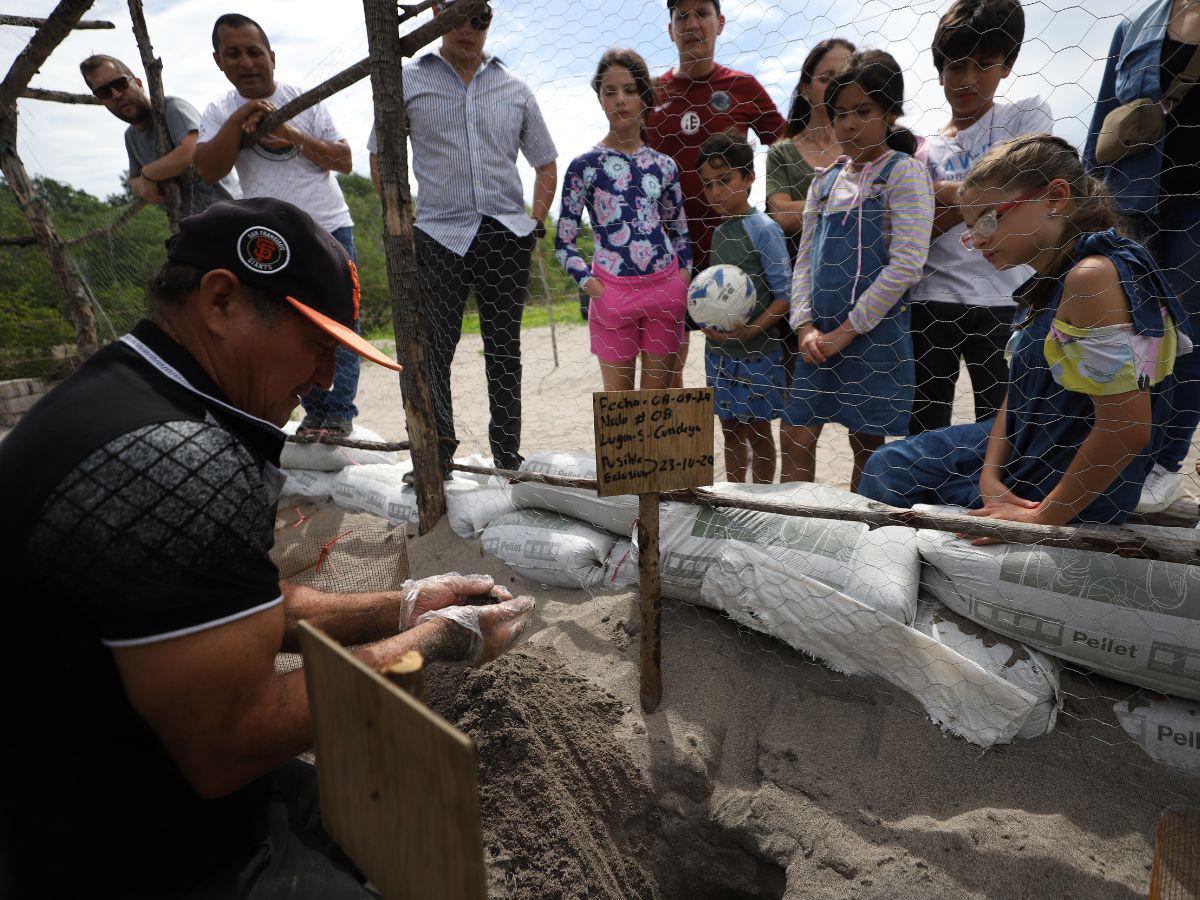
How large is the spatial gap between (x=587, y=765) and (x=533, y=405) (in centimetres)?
465

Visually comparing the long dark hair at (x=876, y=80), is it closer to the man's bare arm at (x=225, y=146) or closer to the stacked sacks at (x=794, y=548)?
the stacked sacks at (x=794, y=548)

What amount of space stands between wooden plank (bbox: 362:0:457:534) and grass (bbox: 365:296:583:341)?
782 cm

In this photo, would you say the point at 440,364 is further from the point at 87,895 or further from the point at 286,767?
the point at 87,895

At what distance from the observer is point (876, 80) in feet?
7.20

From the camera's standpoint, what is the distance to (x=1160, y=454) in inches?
85.0

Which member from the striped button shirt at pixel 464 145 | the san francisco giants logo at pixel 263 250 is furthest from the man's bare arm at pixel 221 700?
the striped button shirt at pixel 464 145

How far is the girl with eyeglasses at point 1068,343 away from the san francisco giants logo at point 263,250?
5.62 feet

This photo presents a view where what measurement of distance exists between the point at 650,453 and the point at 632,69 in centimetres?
190

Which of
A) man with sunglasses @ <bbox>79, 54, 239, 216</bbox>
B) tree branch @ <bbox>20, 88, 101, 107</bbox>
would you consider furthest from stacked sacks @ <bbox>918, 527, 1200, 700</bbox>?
tree branch @ <bbox>20, 88, 101, 107</bbox>

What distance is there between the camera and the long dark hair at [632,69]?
278 centimetres

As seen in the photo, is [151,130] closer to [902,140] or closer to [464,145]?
[464,145]

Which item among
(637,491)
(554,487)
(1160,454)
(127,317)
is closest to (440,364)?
(554,487)

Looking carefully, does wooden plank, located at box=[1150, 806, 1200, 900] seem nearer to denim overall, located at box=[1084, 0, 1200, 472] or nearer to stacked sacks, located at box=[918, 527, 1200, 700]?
stacked sacks, located at box=[918, 527, 1200, 700]

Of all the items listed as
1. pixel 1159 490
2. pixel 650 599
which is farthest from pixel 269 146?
pixel 1159 490
